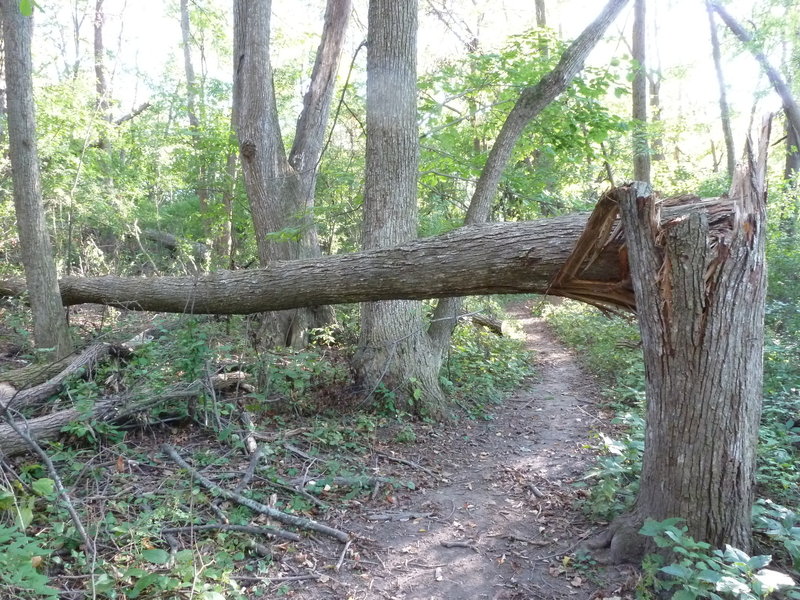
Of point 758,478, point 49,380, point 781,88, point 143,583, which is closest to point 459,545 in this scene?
point 143,583

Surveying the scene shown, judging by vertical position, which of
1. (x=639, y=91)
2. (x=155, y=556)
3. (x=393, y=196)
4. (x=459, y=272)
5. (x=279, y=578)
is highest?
(x=639, y=91)

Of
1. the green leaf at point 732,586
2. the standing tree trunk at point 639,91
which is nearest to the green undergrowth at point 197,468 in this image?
the green leaf at point 732,586

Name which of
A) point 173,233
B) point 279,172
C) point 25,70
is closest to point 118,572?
point 25,70

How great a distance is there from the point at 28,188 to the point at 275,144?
3.18 m

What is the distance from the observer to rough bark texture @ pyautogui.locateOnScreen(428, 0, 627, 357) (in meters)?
6.27

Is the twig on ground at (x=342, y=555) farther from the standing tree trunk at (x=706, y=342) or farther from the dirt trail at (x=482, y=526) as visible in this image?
the standing tree trunk at (x=706, y=342)

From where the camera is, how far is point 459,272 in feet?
12.7

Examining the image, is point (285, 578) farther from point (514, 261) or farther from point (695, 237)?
point (695, 237)

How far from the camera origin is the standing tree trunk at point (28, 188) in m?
5.63

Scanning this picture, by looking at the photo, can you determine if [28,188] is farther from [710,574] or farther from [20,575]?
[710,574]

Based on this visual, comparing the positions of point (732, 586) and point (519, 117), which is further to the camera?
point (519, 117)

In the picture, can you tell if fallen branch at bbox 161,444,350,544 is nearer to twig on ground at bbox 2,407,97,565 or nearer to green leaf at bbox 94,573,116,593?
twig on ground at bbox 2,407,97,565

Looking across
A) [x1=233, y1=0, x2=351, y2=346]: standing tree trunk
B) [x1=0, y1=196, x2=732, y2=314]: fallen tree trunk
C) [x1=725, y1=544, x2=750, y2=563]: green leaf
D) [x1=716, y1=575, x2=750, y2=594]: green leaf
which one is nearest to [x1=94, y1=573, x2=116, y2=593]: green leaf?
[x1=0, y1=196, x2=732, y2=314]: fallen tree trunk

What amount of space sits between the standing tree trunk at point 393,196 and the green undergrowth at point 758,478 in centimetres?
219
